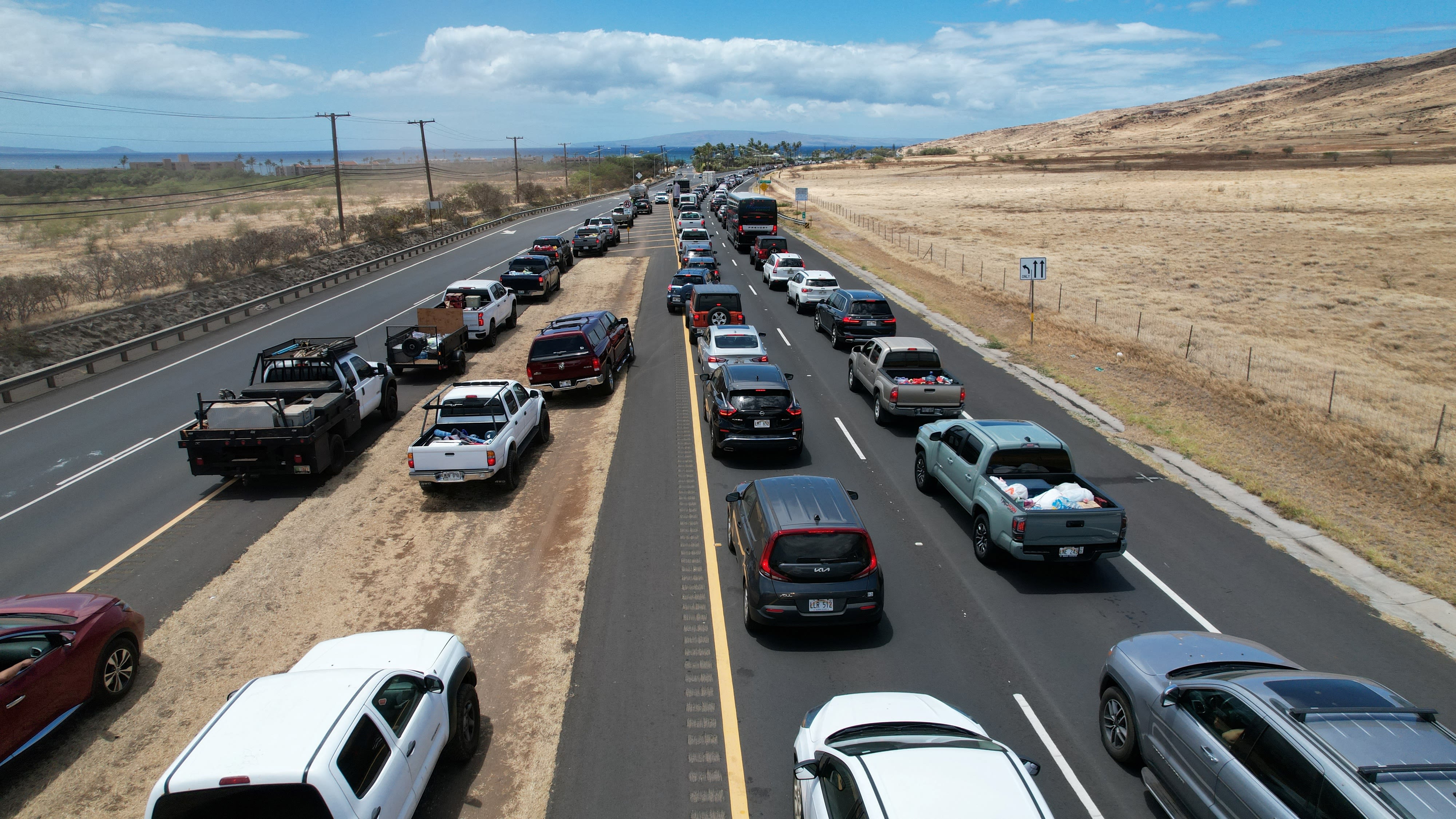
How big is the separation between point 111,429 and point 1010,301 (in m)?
29.6

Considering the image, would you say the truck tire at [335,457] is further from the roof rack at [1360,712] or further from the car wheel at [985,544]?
the roof rack at [1360,712]

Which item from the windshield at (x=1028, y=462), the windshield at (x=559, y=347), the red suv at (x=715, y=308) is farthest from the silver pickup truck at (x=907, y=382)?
the windshield at (x=559, y=347)

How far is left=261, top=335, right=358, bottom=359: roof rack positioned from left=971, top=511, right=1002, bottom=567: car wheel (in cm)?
1305

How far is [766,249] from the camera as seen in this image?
41.8m

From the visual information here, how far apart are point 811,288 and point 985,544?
2066cm

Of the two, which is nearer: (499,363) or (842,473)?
(842,473)

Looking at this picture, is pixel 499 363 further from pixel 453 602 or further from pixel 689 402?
pixel 453 602

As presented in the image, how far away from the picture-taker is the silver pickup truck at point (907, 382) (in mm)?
16672

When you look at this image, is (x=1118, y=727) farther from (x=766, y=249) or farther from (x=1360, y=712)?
(x=766, y=249)

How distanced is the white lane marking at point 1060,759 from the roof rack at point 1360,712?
192 centimetres

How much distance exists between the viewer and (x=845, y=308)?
24.5 metres

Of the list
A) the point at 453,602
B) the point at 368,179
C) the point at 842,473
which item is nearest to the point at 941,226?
the point at 842,473

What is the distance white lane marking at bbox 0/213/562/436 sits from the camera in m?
19.0

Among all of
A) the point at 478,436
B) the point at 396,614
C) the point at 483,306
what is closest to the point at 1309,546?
the point at 396,614
